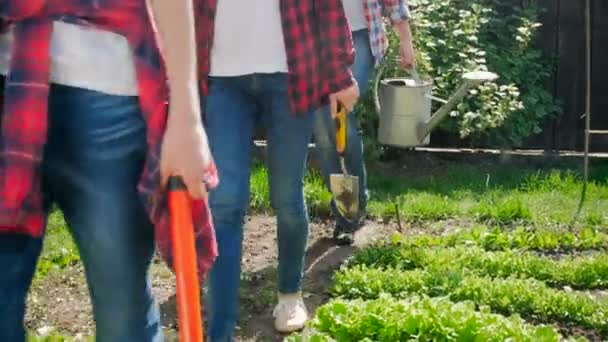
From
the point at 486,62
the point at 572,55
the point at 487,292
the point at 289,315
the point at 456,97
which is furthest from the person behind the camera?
the point at 572,55

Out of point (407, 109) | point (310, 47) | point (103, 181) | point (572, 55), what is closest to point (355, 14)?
point (407, 109)

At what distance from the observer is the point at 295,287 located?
3.97 m

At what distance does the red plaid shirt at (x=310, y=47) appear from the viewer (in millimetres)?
3404

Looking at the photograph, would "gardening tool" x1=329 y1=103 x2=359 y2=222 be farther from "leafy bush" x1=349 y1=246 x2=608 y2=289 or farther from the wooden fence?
the wooden fence

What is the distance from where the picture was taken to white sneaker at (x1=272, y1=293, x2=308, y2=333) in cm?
397

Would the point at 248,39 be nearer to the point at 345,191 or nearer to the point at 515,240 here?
the point at 345,191

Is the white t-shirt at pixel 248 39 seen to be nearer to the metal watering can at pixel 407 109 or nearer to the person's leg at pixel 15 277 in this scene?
the person's leg at pixel 15 277

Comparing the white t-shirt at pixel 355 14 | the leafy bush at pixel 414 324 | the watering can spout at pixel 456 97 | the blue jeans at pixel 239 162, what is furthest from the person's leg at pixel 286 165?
the watering can spout at pixel 456 97

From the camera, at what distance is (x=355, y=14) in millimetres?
4801

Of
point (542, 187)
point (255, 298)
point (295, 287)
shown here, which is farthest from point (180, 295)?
point (542, 187)

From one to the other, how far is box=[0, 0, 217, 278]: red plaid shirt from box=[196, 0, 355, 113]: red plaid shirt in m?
1.25

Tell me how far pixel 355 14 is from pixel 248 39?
4.80 ft

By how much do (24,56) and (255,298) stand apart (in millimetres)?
2398

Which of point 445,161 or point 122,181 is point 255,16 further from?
point 445,161
